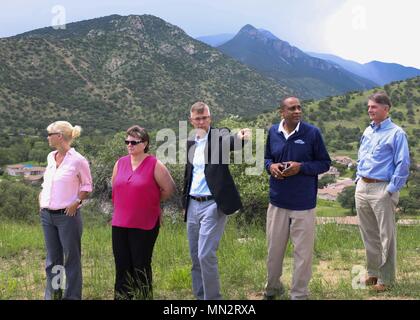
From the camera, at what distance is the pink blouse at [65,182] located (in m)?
4.23

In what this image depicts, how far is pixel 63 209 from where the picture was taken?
13.9 feet

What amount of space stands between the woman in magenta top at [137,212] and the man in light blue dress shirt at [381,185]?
1909mm

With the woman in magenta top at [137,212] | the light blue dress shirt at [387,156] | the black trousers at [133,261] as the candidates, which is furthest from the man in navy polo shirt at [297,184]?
the black trousers at [133,261]

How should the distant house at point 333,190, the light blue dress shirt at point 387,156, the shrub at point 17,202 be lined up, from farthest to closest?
the distant house at point 333,190 < the shrub at point 17,202 < the light blue dress shirt at point 387,156

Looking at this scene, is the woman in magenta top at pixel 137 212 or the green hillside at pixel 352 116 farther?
the green hillside at pixel 352 116

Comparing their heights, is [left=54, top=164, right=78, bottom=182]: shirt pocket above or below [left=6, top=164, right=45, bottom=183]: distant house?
above

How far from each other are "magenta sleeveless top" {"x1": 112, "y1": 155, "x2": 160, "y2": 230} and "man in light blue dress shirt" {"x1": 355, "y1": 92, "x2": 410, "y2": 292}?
80.2 inches

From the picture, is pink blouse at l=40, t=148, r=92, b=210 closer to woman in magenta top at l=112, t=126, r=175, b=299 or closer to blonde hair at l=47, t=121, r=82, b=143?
blonde hair at l=47, t=121, r=82, b=143

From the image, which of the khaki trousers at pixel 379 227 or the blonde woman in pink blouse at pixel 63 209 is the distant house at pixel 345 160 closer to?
the khaki trousers at pixel 379 227

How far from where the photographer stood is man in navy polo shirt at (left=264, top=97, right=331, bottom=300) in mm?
4094

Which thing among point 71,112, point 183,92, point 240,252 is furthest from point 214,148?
point 183,92

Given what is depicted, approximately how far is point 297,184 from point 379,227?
110 centimetres

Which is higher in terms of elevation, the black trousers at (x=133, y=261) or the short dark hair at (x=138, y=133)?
the short dark hair at (x=138, y=133)

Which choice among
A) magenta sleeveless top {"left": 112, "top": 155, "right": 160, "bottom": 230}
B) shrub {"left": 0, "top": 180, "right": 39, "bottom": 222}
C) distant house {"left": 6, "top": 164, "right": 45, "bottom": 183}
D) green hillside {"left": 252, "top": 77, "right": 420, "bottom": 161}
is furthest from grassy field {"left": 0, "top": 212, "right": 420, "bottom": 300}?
green hillside {"left": 252, "top": 77, "right": 420, "bottom": 161}
